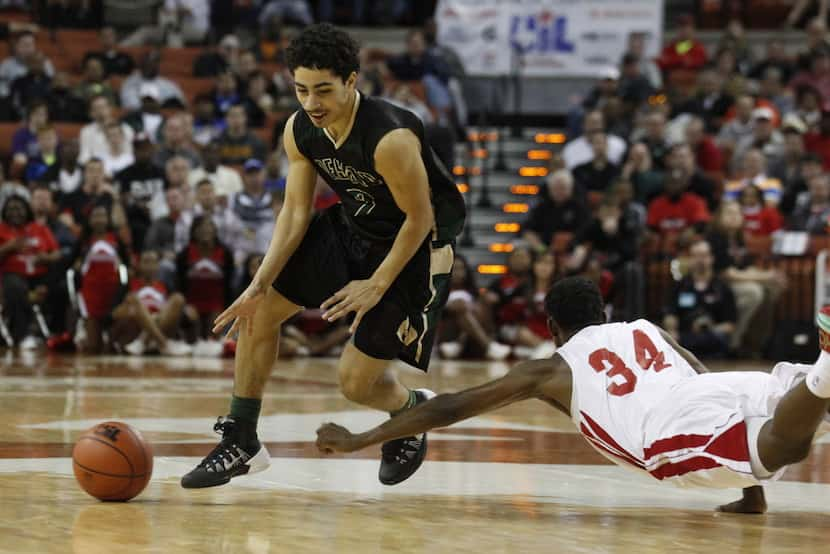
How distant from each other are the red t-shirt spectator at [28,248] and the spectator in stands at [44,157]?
1066 mm

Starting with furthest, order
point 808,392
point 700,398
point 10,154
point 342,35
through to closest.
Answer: point 10,154 → point 342,35 → point 700,398 → point 808,392

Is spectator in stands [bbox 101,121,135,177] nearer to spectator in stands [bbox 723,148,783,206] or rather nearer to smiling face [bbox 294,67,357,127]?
spectator in stands [bbox 723,148,783,206]

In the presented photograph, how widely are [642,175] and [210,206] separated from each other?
4613mm

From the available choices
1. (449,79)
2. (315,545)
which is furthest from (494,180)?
(315,545)

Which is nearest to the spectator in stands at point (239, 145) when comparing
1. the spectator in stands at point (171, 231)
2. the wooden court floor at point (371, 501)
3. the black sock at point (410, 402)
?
the spectator in stands at point (171, 231)

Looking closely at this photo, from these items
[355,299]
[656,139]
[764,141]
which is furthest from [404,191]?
[764,141]

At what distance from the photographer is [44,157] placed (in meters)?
14.8

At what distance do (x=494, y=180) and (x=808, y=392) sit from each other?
13059 millimetres

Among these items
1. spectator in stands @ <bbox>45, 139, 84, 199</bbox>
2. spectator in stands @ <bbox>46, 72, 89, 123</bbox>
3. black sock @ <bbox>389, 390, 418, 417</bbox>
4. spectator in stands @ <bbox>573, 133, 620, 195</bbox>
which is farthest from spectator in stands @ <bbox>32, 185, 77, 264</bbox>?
black sock @ <bbox>389, 390, 418, 417</bbox>

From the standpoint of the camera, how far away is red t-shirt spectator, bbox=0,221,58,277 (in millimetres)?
13578

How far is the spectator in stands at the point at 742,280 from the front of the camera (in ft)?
46.7

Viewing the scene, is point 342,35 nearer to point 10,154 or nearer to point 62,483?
point 62,483

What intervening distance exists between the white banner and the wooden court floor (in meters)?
9.31

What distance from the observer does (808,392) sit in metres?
4.50
